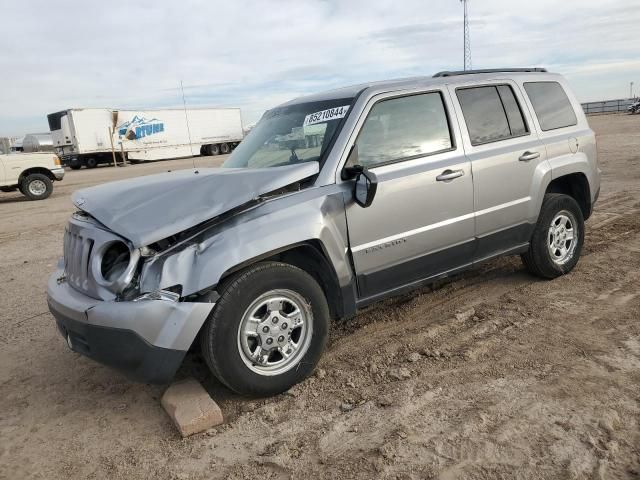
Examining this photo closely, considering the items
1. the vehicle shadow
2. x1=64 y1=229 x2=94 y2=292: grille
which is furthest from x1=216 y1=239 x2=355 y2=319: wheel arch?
the vehicle shadow

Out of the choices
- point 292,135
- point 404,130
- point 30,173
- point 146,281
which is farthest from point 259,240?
point 30,173

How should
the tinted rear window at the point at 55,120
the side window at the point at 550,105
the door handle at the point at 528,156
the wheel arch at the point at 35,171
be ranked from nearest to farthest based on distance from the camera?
the door handle at the point at 528,156, the side window at the point at 550,105, the wheel arch at the point at 35,171, the tinted rear window at the point at 55,120

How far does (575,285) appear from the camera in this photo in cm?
491

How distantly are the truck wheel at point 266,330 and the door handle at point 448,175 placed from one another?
1.36 meters

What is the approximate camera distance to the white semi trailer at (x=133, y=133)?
31453mm

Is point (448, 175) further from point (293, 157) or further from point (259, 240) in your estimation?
point (259, 240)

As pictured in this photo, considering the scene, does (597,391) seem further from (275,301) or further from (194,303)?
(194,303)

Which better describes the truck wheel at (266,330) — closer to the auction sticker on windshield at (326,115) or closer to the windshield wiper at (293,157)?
the windshield wiper at (293,157)

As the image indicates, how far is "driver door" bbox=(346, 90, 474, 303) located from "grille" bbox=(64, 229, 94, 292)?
171 cm

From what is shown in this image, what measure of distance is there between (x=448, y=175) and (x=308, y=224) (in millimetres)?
1348

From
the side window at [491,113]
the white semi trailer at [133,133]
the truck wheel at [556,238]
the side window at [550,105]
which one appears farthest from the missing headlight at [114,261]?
the white semi trailer at [133,133]

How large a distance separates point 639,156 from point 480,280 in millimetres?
11112

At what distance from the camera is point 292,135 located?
4.12 metres

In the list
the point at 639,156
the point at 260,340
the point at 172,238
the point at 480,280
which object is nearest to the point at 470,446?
the point at 260,340
